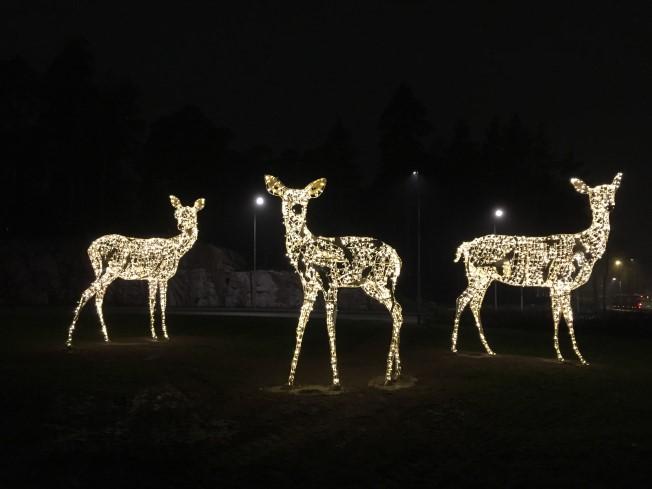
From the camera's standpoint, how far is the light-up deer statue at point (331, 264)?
40.8 ft

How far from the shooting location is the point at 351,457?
8781mm

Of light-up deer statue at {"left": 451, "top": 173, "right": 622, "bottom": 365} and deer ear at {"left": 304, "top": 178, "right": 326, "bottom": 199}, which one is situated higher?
deer ear at {"left": 304, "top": 178, "right": 326, "bottom": 199}

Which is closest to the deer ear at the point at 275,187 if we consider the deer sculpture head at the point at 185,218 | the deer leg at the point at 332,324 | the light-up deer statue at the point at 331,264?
the light-up deer statue at the point at 331,264

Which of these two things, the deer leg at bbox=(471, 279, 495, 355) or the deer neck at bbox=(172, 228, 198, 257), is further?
the deer neck at bbox=(172, 228, 198, 257)

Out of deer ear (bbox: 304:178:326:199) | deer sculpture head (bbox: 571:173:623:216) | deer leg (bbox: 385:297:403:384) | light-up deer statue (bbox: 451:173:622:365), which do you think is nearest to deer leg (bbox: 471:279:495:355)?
light-up deer statue (bbox: 451:173:622:365)

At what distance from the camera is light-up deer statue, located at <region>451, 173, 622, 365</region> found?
1543 cm

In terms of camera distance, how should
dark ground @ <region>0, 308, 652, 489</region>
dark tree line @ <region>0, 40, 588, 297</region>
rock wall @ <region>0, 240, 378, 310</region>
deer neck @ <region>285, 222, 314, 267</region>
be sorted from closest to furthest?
1. dark ground @ <region>0, 308, 652, 489</region>
2. deer neck @ <region>285, 222, 314, 267</region>
3. rock wall @ <region>0, 240, 378, 310</region>
4. dark tree line @ <region>0, 40, 588, 297</region>

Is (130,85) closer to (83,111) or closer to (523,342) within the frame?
(83,111)

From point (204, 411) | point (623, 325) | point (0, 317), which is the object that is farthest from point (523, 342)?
point (0, 317)

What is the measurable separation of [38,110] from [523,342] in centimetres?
3860

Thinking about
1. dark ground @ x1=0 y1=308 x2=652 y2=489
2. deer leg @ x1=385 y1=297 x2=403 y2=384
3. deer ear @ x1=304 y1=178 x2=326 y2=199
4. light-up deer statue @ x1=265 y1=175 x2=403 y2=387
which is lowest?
dark ground @ x1=0 y1=308 x2=652 y2=489

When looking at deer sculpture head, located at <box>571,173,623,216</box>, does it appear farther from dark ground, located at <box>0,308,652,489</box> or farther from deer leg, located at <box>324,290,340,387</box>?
deer leg, located at <box>324,290,340,387</box>

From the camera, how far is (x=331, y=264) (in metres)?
12.5

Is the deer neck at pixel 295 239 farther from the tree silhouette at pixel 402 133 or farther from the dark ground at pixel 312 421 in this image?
the tree silhouette at pixel 402 133
